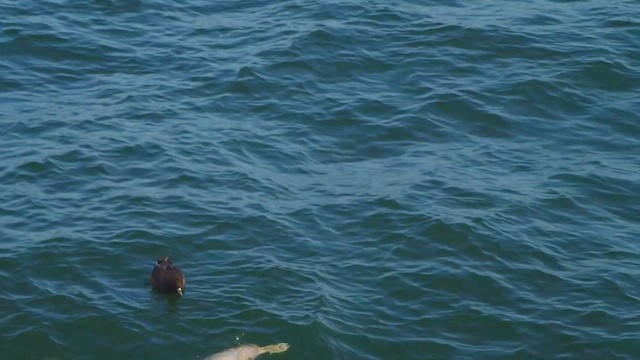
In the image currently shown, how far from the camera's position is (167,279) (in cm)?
1656

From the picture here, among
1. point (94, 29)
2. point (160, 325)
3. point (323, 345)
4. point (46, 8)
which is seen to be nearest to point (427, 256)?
point (323, 345)

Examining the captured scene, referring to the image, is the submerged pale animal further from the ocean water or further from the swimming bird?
the swimming bird

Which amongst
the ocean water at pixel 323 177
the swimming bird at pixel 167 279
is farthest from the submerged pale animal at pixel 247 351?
the swimming bird at pixel 167 279

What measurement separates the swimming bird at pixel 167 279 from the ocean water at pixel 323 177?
7.2 inches

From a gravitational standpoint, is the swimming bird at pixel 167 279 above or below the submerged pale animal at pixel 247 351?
above

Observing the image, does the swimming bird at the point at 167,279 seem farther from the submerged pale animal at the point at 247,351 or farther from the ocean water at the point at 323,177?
the submerged pale animal at the point at 247,351

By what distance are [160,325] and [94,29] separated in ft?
37.8

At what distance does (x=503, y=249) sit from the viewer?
1848 centimetres

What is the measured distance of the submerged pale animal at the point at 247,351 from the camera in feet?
50.9

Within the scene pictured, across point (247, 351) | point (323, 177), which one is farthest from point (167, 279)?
point (323, 177)

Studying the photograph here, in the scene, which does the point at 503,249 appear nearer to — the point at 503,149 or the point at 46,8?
the point at 503,149

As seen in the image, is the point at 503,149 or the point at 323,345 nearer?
the point at 323,345

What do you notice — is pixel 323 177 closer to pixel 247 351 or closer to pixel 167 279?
pixel 167 279

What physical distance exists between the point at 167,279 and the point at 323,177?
4.64 m
